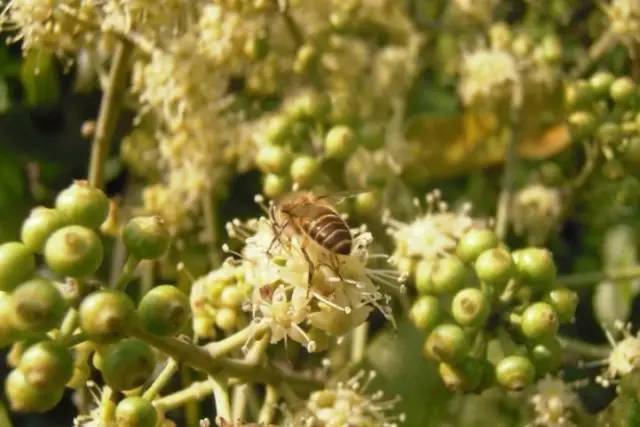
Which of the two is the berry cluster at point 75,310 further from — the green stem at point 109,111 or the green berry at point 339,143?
the green berry at point 339,143

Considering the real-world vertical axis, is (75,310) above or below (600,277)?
below

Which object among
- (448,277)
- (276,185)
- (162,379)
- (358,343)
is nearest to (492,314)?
(448,277)

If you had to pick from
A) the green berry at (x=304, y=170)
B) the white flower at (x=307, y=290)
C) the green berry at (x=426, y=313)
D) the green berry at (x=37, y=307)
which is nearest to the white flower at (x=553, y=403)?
the green berry at (x=426, y=313)

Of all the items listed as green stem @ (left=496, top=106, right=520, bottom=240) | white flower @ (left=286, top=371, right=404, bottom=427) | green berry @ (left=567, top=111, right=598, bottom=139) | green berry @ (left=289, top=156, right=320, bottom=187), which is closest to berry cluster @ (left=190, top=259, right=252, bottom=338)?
white flower @ (left=286, top=371, right=404, bottom=427)

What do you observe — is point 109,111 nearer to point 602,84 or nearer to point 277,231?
point 277,231

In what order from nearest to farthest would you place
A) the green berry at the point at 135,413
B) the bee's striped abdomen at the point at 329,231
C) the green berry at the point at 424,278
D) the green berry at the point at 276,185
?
the green berry at the point at 135,413
the bee's striped abdomen at the point at 329,231
the green berry at the point at 424,278
the green berry at the point at 276,185

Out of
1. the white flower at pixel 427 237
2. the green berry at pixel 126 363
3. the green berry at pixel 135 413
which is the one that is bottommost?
the green berry at pixel 135 413
